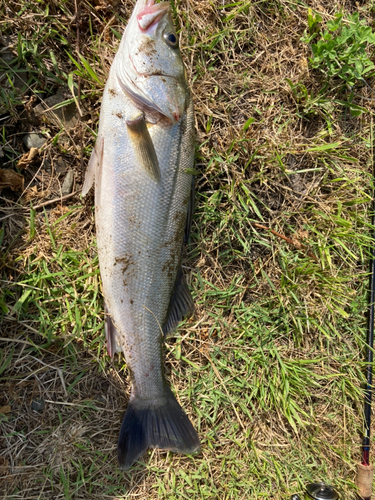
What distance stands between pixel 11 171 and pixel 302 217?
7.50 ft

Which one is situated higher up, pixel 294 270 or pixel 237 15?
pixel 237 15

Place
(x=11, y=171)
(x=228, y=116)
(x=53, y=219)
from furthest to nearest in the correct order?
(x=228, y=116) < (x=53, y=219) < (x=11, y=171)

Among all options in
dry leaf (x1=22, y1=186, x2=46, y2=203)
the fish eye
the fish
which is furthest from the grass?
the fish eye

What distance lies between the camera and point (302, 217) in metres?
2.71

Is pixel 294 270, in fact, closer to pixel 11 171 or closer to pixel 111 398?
pixel 111 398

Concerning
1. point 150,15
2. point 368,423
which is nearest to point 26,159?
point 150,15

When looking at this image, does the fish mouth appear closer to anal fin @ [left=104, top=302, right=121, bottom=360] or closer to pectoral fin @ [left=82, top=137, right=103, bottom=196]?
pectoral fin @ [left=82, top=137, right=103, bottom=196]

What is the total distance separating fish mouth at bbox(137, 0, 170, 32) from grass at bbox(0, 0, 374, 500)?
44 centimetres

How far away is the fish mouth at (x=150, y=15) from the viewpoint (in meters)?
1.93

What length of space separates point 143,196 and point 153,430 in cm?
159

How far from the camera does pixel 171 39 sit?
6.61 ft

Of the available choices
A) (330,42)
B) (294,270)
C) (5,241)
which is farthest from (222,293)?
(330,42)

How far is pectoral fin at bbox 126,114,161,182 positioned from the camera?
6.18ft

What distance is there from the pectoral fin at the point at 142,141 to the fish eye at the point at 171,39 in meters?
0.54
